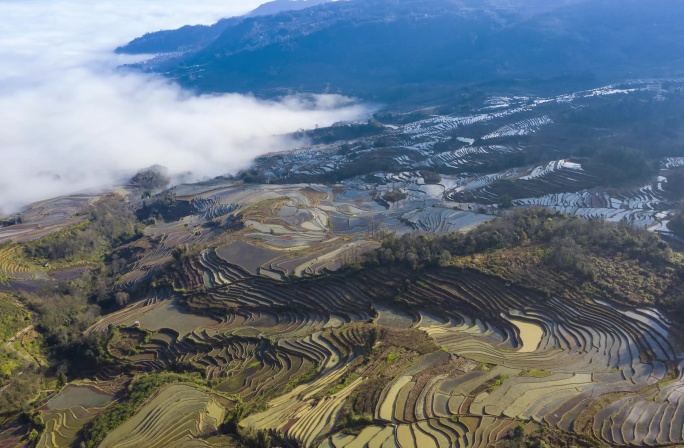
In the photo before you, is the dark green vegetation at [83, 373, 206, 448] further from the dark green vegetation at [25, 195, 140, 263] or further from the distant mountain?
the distant mountain

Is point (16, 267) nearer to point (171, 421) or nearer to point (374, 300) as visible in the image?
point (171, 421)

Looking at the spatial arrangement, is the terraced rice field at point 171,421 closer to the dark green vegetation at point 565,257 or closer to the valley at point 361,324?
the valley at point 361,324

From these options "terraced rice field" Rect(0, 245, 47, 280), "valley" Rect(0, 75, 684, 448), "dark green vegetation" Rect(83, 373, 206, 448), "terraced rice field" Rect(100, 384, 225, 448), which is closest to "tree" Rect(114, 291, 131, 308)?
"valley" Rect(0, 75, 684, 448)

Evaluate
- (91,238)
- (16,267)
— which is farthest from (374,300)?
(91,238)

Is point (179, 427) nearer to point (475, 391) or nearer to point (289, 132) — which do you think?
point (475, 391)

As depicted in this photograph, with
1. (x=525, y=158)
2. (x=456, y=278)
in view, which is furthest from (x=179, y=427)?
(x=525, y=158)

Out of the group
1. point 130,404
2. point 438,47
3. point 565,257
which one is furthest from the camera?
point 438,47

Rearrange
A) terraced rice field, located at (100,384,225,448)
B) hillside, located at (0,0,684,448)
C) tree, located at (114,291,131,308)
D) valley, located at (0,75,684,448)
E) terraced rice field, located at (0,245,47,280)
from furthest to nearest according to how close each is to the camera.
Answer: terraced rice field, located at (0,245,47,280)
tree, located at (114,291,131,308)
terraced rice field, located at (100,384,225,448)
hillside, located at (0,0,684,448)
valley, located at (0,75,684,448)

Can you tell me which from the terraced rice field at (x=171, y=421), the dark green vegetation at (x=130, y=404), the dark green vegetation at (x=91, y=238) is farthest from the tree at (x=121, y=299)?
the terraced rice field at (x=171, y=421)
